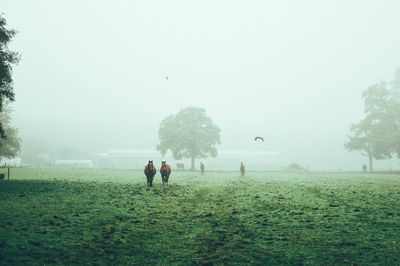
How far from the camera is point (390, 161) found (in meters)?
123

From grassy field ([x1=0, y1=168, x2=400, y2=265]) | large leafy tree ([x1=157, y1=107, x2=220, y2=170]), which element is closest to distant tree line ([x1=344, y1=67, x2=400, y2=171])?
large leafy tree ([x1=157, y1=107, x2=220, y2=170])

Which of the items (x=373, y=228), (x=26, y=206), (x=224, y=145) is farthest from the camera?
(x=224, y=145)

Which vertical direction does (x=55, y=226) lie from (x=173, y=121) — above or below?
below

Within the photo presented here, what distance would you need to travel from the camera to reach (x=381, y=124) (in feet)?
211

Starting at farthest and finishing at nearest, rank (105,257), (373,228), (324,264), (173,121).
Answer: (173,121) < (373,228) < (105,257) < (324,264)

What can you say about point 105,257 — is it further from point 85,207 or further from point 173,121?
point 173,121

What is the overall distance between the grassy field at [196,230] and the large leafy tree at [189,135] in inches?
2263

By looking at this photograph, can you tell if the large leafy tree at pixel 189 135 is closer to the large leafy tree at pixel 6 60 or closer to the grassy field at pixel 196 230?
the large leafy tree at pixel 6 60

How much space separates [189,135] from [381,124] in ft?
137

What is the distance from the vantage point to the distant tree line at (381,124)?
→ 6237 centimetres

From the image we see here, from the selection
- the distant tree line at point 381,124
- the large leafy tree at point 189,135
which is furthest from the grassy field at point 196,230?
the large leafy tree at point 189,135

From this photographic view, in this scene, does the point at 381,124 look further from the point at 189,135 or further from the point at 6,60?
the point at 6,60

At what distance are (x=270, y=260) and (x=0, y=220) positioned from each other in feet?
36.4

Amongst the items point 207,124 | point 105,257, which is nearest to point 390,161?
point 207,124
